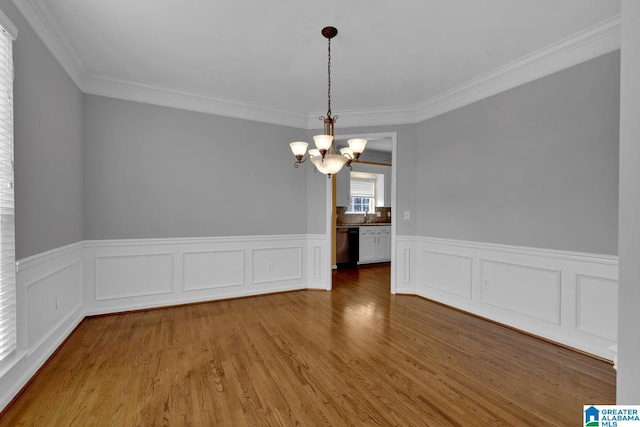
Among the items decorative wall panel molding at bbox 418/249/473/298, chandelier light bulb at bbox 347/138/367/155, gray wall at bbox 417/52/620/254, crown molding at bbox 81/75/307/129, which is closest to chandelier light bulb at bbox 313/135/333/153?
chandelier light bulb at bbox 347/138/367/155

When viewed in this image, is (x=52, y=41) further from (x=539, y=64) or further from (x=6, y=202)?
(x=539, y=64)

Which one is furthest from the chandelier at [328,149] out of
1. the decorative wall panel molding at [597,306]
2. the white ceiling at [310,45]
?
the decorative wall panel molding at [597,306]

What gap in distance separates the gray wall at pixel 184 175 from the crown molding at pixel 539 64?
2.18 m

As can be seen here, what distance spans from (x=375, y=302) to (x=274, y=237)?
5.60 feet

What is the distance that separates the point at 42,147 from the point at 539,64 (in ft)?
14.7

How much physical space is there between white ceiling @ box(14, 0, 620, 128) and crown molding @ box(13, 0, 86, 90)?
0.4 inches

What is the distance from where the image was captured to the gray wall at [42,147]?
2133mm

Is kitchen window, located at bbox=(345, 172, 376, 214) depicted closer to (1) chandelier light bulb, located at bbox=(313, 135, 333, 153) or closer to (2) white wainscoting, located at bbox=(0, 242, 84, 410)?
(1) chandelier light bulb, located at bbox=(313, 135, 333, 153)

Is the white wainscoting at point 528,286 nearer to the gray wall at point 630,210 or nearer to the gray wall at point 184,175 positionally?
the gray wall at point 184,175

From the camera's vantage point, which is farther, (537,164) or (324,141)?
(537,164)

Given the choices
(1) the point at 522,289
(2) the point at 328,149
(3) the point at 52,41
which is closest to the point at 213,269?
(2) the point at 328,149

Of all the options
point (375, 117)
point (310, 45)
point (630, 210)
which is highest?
point (310, 45)

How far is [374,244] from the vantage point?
23.2 feet

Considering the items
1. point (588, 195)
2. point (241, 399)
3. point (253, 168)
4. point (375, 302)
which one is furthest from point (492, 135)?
point (241, 399)
